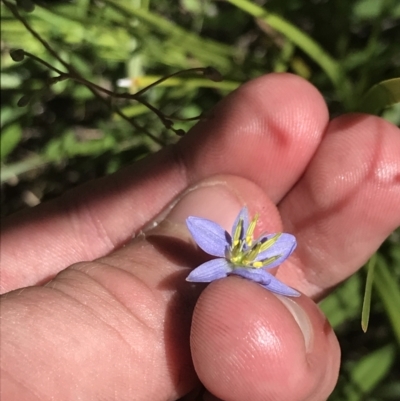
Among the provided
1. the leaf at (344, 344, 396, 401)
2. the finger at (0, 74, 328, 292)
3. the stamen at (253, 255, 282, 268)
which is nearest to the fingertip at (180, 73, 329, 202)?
the finger at (0, 74, 328, 292)

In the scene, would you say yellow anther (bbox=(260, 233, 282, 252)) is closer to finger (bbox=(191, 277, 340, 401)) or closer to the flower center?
the flower center

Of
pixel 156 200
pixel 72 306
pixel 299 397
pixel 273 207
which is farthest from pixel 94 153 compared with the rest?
pixel 299 397

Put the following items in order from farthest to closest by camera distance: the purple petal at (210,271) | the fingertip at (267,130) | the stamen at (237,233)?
the fingertip at (267,130) < the stamen at (237,233) < the purple petal at (210,271)

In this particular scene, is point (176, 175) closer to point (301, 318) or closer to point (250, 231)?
point (250, 231)

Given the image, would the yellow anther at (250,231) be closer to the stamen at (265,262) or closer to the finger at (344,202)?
the stamen at (265,262)

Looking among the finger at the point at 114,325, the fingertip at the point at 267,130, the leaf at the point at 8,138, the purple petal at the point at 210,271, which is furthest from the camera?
the leaf at the point at 8,138

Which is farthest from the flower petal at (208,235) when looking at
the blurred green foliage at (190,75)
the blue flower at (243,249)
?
the blurred green foliage at (190,75)

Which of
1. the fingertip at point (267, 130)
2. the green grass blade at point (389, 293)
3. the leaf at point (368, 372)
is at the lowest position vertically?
the leaf at point (368, 372)

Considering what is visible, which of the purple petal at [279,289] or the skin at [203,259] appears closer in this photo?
the skin at [203,259]
